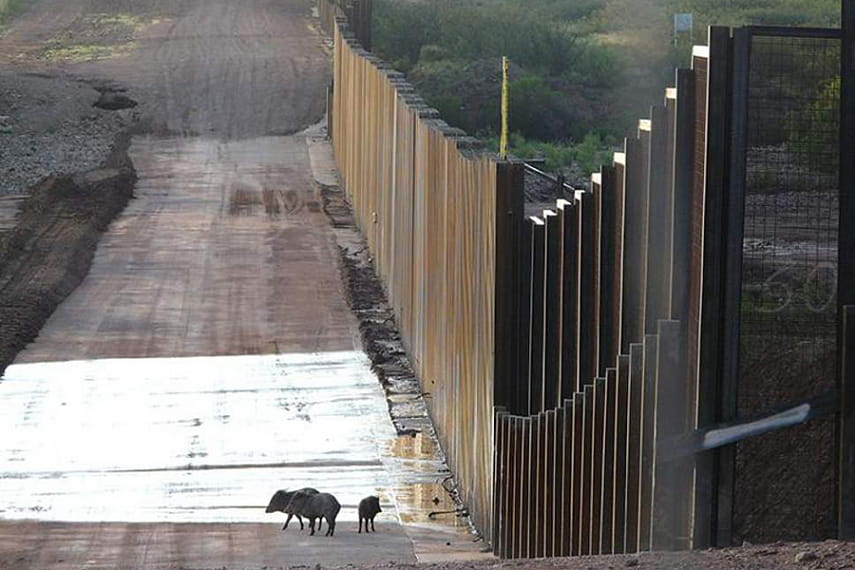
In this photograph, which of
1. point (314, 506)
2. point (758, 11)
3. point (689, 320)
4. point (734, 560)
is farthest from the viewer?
point (758, 11)

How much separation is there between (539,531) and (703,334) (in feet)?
12.0

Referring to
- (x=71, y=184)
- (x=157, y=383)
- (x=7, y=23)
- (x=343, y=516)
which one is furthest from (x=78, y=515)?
(x=7, y=23)

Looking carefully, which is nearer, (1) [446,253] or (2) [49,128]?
(1) [446,253]

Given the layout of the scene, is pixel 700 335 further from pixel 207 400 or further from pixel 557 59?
pixel 557 59

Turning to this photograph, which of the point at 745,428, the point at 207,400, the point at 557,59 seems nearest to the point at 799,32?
the point at 745,428

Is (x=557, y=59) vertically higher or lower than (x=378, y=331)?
higher

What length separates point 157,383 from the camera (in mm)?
20312

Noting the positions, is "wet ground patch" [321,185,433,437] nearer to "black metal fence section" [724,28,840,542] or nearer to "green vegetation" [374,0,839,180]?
"green vegetation" [374,0,839,180]

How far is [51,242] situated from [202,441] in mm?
12568

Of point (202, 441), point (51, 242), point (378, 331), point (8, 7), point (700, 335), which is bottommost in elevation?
point (202, 441)

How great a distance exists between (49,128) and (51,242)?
15043 mm

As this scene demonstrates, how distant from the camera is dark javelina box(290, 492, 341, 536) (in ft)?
45.5

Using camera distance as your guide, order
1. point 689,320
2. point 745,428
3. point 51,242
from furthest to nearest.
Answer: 1. point 51,242
2. point 689,320
3. point 745,428

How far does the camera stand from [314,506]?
1390 cm
